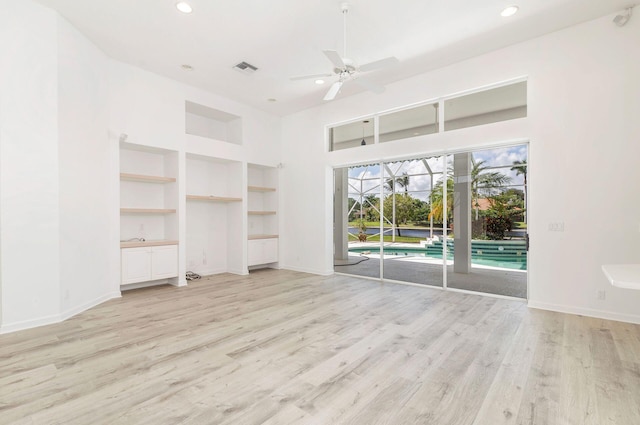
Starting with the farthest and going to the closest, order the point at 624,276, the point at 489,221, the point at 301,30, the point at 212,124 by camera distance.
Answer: the point at 212,124
the point at 489,221
the point at 301,30
the point at 624,276

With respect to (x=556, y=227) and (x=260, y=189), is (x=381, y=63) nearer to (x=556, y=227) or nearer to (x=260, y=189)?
(x=556, y=227)

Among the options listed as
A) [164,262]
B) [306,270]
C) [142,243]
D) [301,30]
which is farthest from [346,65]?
[306,270]

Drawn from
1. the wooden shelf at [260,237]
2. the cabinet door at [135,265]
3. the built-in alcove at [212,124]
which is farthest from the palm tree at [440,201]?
the cabinet door at [135,265]

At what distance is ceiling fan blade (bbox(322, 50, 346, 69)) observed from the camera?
3.41m

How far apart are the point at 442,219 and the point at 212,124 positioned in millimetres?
5244

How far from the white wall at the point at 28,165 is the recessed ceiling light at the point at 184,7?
1571 millimetres

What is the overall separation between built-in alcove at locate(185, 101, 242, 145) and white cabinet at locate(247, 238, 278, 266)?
229 cm

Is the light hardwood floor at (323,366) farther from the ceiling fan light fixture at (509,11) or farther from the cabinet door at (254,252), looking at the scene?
the ceiling fan light fixture at (509,11)

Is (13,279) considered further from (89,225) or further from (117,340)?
(117,340)

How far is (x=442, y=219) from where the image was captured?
5.38 m

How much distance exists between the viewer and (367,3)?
141 inches

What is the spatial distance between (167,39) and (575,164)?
578 cm

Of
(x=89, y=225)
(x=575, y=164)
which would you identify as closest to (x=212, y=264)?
(x=89, y=225)

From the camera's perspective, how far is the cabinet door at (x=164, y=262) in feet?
17.6
